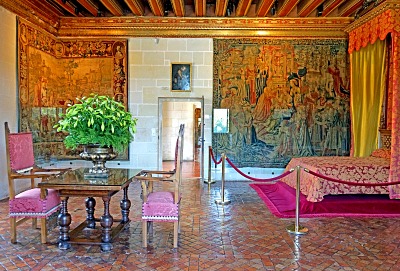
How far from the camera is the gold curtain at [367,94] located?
726cm

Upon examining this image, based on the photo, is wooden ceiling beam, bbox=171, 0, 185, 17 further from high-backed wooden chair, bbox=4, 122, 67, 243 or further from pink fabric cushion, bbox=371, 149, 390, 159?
pink fabric cushion, bbox=371, 149, 390, 159

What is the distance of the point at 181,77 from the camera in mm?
9328

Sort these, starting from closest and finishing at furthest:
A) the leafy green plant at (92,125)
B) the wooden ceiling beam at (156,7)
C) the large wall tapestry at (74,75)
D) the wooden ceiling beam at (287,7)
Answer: the leafy green plant at (92,125), the wooden ceiling beam at (287,7), the wooden ceiling beam at (156,7), the large wall tapestry at (74,75)

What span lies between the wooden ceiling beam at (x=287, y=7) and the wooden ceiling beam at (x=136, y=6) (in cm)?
344

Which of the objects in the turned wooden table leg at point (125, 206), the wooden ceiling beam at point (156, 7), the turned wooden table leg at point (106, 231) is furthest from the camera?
the wooden ceiling beam at point (156, 7)

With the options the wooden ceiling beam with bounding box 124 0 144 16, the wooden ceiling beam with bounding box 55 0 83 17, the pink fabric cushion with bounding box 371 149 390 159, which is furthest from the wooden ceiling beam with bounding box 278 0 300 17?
the wooden ceiling beam with bounding box 55 0 83 17

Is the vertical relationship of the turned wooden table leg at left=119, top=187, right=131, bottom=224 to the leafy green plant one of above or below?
below

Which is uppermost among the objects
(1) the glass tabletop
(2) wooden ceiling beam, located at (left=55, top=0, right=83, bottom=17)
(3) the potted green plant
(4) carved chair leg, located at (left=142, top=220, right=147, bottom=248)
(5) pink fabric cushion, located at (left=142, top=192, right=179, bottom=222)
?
(2) wooden ceiling beam, located at (left=55, top=0, right=83, bottom=17)

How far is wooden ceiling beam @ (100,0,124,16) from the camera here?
8.02 metres

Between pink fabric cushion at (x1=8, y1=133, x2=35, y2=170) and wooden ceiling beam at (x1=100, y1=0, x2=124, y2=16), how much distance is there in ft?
14.4

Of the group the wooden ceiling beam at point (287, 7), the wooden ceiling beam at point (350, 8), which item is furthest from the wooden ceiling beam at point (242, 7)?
the wooden ceiling beam at point (350, 8)

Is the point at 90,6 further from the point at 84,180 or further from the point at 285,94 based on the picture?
the point at 84,180

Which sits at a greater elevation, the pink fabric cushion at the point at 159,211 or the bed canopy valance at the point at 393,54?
the bed canopy valance at the point at 393,54

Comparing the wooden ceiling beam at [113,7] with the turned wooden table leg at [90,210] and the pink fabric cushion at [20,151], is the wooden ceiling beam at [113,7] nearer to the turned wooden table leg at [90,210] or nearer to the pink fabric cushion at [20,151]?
the pink fabric cushion at [20,151]
